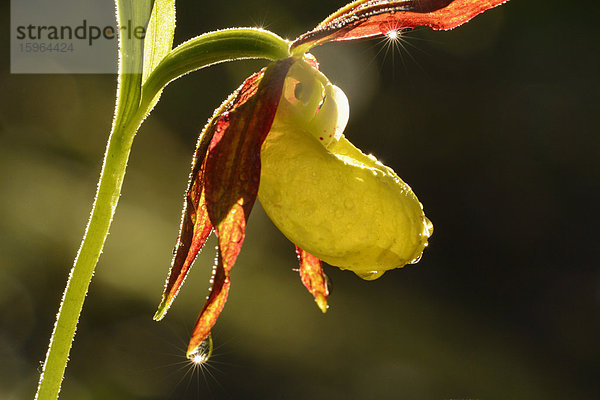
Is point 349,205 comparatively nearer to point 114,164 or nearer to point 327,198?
point 327,198

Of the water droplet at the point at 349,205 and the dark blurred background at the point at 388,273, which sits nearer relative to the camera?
the water droplet at the point at 349,205

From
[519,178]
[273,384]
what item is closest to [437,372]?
[273,384]

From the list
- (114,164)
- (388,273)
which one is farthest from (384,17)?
(388,273)

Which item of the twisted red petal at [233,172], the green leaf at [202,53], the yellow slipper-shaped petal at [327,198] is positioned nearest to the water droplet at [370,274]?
the yellow slipper-shaped petal at [327,198]

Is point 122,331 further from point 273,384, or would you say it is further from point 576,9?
point 576,9

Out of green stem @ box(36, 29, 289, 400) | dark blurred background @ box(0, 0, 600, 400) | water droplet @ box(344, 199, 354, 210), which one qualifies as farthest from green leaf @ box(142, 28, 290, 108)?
dark blurred background @ box(0, 0, 600, 400)

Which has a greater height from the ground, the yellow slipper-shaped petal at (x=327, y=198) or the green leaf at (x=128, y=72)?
the green leaf at (x=128, y=72)

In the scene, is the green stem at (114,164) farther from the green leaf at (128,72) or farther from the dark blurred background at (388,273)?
the dark blurred background at (388,273)
